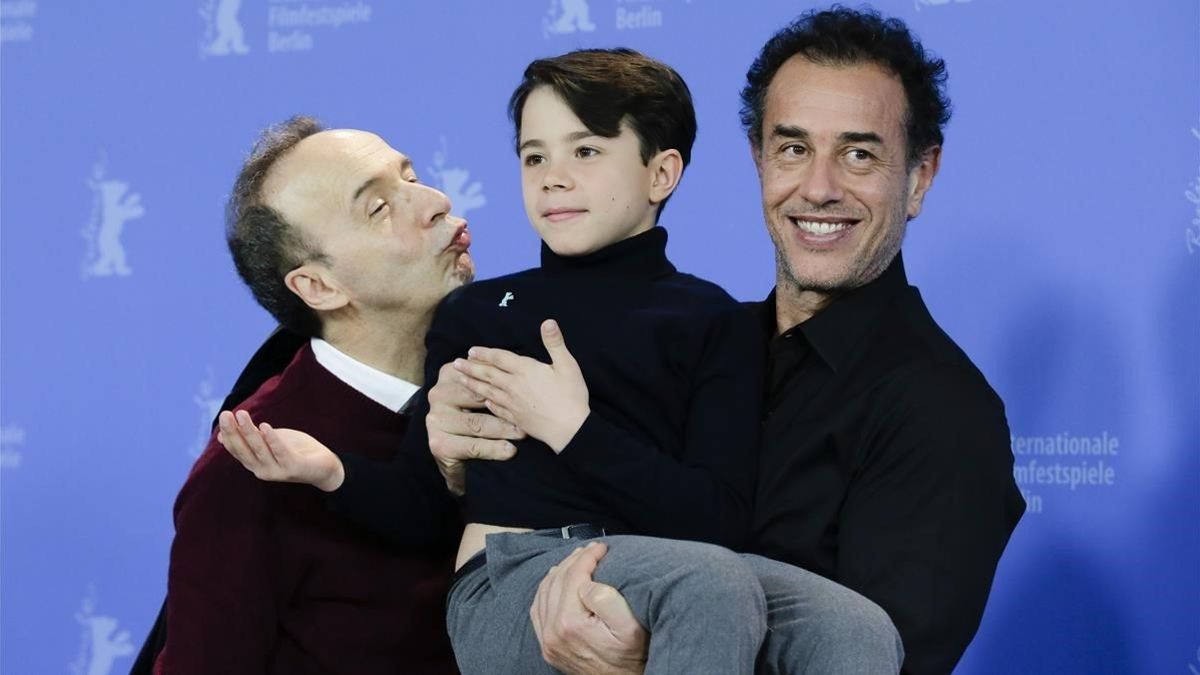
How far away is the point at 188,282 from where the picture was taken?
3.70 m

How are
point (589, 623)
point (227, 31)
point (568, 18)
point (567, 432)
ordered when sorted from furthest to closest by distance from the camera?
1. point (227, 31)
2. point (568, 18)
3. point (567, 432)
4. point (589, 623)

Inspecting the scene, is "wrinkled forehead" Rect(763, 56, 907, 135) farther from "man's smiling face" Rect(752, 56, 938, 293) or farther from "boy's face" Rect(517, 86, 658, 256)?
"boy's face" Rect(517, 86, 658, 256)

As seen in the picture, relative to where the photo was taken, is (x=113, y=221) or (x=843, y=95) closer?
(x=843, y=95)

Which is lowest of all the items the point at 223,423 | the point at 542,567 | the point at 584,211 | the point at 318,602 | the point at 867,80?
the point at 318,602

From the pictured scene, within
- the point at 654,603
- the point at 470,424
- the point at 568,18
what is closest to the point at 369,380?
the point at 470,424

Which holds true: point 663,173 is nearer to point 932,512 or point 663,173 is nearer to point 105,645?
point 932,512

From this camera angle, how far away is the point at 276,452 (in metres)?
2.01

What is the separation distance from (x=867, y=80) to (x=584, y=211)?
16.4 inches

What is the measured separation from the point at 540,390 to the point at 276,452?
37 centimetres

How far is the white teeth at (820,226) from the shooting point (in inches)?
82.6

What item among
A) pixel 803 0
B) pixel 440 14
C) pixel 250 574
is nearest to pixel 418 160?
pixel 440 14

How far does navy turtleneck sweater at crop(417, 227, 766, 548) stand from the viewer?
184cm

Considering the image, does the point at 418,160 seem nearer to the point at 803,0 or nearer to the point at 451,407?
the point at 803,0

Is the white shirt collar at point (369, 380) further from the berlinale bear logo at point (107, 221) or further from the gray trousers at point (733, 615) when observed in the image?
the berlinale bear logo at point (107, 221)
